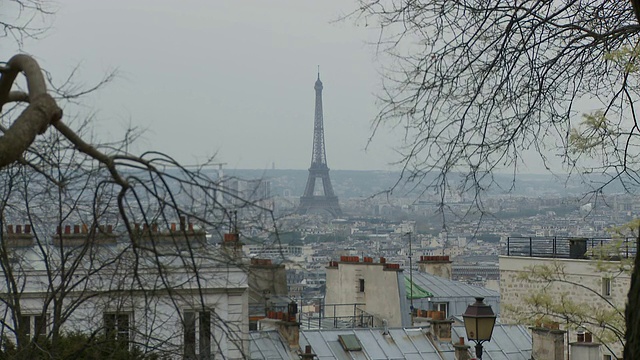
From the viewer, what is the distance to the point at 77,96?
9500 millimetres

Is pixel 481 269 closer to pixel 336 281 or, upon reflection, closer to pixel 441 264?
pixel 441 264

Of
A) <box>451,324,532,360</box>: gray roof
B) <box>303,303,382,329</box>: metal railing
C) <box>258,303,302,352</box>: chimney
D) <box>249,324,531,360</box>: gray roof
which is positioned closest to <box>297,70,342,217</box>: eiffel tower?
<box>303,303,382,329</box>: metal railing

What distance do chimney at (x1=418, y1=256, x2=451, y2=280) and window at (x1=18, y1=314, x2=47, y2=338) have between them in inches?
858

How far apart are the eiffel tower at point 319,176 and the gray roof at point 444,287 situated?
13.5 metres

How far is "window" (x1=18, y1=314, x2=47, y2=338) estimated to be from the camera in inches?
529

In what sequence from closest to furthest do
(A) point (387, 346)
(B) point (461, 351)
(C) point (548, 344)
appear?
(B) point (461, 351)
(A) point (387, 346)
(C) point (548, 344)

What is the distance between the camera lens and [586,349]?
27484 millimetres

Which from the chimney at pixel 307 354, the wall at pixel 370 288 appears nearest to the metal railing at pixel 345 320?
the wall at pixel 370 288

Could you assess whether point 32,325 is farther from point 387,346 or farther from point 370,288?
point 370,288

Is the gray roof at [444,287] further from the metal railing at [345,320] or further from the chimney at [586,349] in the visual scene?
the chimney at [586,349]

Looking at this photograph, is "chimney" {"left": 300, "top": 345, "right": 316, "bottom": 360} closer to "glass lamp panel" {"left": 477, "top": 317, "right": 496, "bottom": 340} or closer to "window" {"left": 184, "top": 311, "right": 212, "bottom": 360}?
"window" {"left": 184, "top": 311, "right": 212, "bottom": 360}

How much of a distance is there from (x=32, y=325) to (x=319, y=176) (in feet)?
218

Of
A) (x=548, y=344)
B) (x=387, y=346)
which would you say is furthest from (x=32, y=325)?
(x=548, y=344)

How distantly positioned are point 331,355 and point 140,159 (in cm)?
2194
